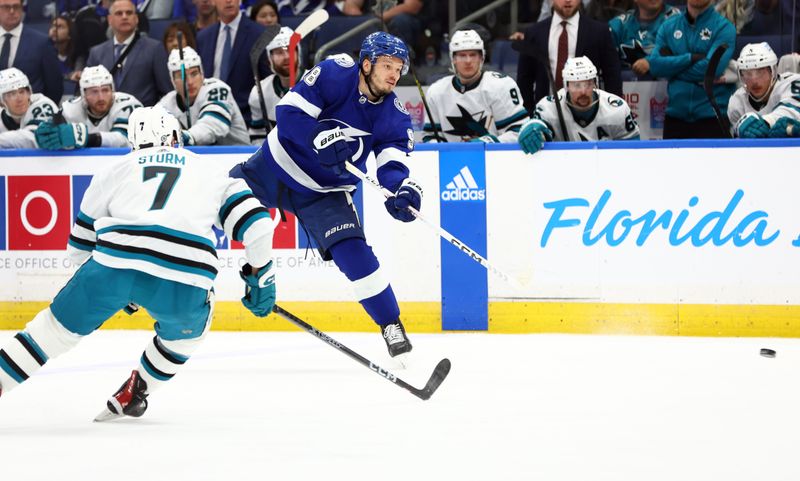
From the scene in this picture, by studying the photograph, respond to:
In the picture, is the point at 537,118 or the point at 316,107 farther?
the point at 537,118

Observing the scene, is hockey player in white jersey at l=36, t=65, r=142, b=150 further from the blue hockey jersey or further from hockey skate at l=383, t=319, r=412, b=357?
hockey skate at l=383, t=319, r=412, b=357

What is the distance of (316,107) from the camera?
16.2ft

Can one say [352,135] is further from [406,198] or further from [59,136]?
[59,136]

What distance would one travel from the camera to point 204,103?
6656 mm

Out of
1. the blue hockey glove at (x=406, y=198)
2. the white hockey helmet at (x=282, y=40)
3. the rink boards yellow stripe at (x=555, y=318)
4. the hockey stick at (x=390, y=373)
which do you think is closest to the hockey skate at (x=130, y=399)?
the hockey stick at (x=390, y=373)

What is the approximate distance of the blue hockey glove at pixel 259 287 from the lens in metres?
3.97

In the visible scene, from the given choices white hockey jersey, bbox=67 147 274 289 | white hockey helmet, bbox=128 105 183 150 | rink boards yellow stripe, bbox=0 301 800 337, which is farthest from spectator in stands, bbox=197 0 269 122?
white hockey jersey, bbox=67 147 274 289

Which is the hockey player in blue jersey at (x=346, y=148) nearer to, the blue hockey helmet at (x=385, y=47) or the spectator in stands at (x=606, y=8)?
the blue hockey helmet at (x=385, y=47)

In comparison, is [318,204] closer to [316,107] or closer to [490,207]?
[316,107]

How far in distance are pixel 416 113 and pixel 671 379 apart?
279 cm

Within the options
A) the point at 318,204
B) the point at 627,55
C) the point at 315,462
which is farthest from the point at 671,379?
the point at 627,55

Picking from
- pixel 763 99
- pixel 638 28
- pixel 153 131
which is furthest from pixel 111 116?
pixel 763 99

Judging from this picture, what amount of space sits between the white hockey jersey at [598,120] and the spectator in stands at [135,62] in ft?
7.02

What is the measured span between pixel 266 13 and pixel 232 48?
0.29m
